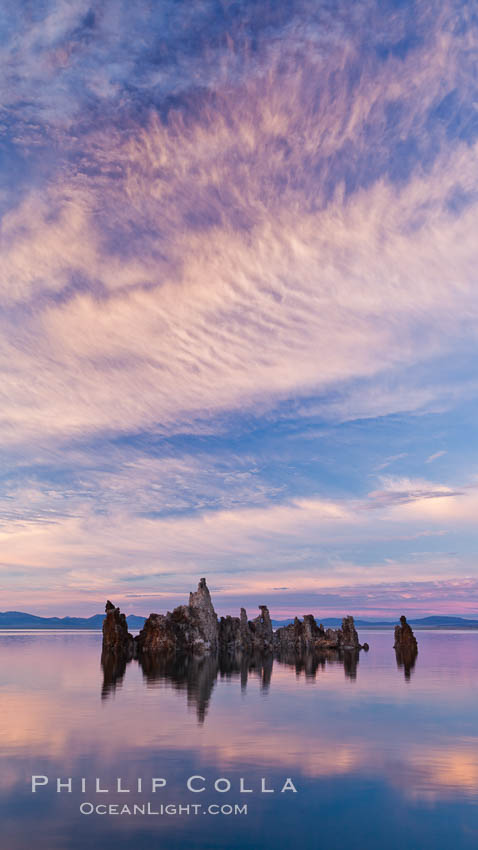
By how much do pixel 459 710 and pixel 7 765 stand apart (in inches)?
1088

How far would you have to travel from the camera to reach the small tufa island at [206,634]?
10375 cm

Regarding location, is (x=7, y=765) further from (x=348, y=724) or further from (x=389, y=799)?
(x=348, y=724)

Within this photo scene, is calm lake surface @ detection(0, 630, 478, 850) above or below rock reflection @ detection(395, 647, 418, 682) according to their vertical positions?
above

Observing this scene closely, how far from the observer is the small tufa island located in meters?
104

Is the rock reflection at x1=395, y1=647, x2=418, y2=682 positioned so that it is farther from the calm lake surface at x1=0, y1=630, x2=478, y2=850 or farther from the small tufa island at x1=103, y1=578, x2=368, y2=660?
the calm lake surface at x1=0, y1=630, x2=478, y2=850

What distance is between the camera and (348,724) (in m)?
30.9

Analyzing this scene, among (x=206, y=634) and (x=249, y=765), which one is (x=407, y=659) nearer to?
(x=206, y=634)

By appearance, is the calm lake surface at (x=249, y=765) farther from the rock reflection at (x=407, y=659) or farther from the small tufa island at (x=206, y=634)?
the small tufa island at (x=206, y=634)

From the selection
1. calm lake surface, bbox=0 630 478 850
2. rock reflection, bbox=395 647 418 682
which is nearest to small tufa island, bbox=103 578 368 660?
rock reflection, bbox=395 647 418 682

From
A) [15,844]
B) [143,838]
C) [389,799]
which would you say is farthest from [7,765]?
[389,799]

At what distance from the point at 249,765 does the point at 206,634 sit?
3714 inches

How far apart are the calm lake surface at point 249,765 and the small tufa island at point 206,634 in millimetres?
60934

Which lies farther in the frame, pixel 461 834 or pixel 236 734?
pixel 236 734

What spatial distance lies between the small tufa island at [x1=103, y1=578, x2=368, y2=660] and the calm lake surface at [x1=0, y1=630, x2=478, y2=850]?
200 feet
